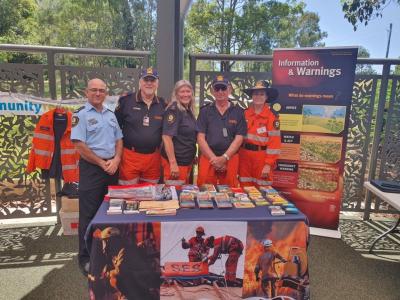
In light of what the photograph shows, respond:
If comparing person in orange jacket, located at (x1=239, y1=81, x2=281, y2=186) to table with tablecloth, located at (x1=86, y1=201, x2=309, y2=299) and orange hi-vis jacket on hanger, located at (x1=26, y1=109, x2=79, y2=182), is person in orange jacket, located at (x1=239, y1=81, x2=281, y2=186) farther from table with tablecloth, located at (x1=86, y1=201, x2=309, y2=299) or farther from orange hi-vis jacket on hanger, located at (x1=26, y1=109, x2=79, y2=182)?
orange hi-vis jacket on hanger, located at (x1=26, y1=109, x2=79, y2=182)

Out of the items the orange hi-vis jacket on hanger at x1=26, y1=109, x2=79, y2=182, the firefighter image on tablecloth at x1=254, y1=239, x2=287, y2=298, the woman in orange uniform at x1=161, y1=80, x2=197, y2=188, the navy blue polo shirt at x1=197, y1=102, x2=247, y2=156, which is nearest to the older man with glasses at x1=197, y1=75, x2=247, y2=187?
the navy blue polo shirt at x1=197, y1=102, x2=247, y2=156

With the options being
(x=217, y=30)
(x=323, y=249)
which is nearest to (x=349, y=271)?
→ (x=323, y=249)

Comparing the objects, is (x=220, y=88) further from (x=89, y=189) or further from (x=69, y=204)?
(x=69, y=204)

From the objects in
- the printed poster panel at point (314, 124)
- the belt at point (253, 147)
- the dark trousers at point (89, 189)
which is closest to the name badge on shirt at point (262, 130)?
the belt at point (253, 147)

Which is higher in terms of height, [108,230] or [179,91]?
[179,91]

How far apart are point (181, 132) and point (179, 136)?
44 millimetres

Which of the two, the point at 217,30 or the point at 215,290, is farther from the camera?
the point at 217,30

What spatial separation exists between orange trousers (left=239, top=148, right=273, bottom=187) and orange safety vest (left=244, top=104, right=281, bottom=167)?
3.2 inches

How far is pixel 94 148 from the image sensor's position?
8.70ft

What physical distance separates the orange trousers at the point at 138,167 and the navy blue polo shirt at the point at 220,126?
0.52 metres

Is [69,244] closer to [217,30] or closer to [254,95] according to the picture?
[254,95]

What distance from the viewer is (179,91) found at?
2936 mm

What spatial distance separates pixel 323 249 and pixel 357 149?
1.40m

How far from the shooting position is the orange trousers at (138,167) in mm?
2924
